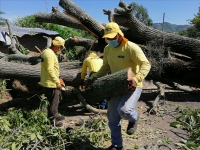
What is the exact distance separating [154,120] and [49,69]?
7.41ft

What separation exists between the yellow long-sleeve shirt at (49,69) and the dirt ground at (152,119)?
33.9 inches

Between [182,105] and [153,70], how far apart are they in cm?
112

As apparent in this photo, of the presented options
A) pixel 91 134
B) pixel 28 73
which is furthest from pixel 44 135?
pixel 28 73

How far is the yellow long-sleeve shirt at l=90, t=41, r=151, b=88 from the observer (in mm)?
2992

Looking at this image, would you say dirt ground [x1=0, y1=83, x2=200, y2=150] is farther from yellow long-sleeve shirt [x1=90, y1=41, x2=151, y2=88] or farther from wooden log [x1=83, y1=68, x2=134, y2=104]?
yellow long-sleeve shirt [x1=90, y1=41, x2=151, y2=88]

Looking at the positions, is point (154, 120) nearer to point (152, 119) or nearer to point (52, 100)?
point (152, 119)

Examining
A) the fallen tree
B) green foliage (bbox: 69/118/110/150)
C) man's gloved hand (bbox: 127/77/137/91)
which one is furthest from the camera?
the fallen tree

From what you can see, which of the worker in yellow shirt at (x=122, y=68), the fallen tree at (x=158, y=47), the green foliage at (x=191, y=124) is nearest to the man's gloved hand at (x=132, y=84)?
the worker in yellow shirt at (x=122, y=68)

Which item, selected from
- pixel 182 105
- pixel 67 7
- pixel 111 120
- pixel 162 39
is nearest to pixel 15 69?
pixel 67 7

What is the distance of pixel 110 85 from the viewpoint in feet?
12.0

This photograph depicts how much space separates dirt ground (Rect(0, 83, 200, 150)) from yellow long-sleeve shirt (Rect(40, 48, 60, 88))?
0.86 metres

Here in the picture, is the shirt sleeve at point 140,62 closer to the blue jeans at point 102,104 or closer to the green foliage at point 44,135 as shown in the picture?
the green foliage at point 44,135

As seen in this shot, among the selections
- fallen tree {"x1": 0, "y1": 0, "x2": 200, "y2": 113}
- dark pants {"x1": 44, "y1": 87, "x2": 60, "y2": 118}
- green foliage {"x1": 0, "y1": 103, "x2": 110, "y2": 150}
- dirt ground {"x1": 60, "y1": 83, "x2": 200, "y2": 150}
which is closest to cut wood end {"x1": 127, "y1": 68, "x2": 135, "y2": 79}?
dirt ground {"x1": 60, "y1": 83, "x2": 200, "y2": 150}

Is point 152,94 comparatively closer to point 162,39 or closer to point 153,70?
point 153,70
